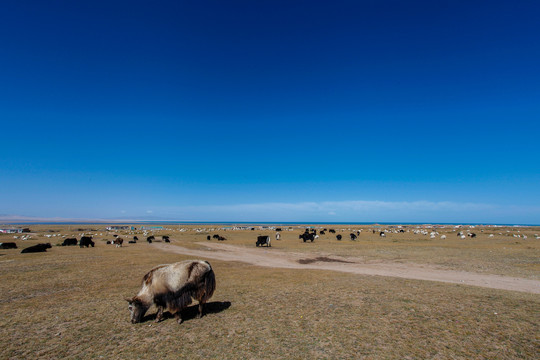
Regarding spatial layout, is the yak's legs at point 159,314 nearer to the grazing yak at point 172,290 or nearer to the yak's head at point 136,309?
the grazing yak at point 172,290

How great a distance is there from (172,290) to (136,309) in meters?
1.42

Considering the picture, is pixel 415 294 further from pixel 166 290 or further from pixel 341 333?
pixel 166 290

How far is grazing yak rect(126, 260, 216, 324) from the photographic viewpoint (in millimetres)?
9141

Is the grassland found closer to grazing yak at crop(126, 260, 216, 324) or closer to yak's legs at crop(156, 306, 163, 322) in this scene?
yak's legs at crop(156, 306, 163, 322)

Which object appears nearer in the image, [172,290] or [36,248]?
[172,290]

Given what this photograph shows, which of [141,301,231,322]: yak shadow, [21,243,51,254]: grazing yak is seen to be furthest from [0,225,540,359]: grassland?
[21,243,51,254]: grazing yak

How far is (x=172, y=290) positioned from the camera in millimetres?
9227

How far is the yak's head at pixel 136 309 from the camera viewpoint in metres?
9.06

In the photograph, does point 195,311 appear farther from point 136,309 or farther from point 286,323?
point 286,323

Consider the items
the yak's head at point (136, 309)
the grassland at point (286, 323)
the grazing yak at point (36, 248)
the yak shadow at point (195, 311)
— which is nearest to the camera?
the grassland at point (286, 323)

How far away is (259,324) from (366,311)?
14.9ft

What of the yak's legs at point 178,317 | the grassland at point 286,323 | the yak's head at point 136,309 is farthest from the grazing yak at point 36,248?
the yak's legs at point 178,317

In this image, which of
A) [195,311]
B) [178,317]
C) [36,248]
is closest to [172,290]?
[178,317]

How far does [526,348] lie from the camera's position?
7.22 metres
